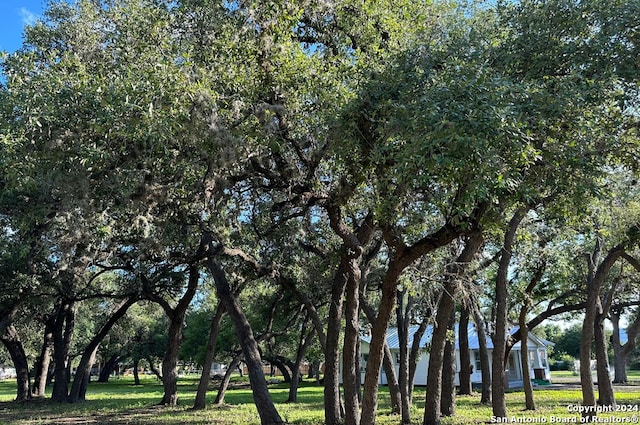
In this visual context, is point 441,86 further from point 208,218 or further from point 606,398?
point 606,398

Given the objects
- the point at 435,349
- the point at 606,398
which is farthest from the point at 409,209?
the point at 606,398

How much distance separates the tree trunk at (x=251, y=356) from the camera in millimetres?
10805

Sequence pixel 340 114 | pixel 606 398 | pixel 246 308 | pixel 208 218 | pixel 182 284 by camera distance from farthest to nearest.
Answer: pixel 246 308 → pixel 182 284 → pixel 606 398 → pixel 208 218 → pixel 340 114

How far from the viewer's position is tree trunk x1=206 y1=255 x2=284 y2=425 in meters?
10.8

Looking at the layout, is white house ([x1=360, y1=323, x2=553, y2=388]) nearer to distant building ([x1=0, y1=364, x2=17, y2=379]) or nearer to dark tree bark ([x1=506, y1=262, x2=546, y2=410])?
dark tree bark ([x1=506, y1=262, x2=546, y2=410])

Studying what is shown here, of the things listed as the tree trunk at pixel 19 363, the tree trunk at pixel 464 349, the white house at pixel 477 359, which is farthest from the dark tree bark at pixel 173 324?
the white house at pixel 477 359

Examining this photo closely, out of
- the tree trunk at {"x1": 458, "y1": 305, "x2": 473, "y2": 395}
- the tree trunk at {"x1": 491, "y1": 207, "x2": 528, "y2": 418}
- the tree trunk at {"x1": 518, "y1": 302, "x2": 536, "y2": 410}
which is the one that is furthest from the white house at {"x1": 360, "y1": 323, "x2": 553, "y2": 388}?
the tree trunk at {"x1": 491, "y1": 207, "x2": 528, "y2": 418}

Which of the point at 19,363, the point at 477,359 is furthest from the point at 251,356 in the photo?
the point at 477,359

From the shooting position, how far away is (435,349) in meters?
10.7

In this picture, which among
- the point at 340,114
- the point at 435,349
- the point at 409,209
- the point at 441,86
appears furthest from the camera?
the point at 435,349

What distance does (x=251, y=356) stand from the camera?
1131 cm

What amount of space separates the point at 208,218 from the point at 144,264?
210 inches

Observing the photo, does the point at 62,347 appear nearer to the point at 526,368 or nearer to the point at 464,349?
the point at 464,349

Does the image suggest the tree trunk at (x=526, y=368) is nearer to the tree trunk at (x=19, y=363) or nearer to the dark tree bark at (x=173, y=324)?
the dark tree bark at (x=173, y=324)
